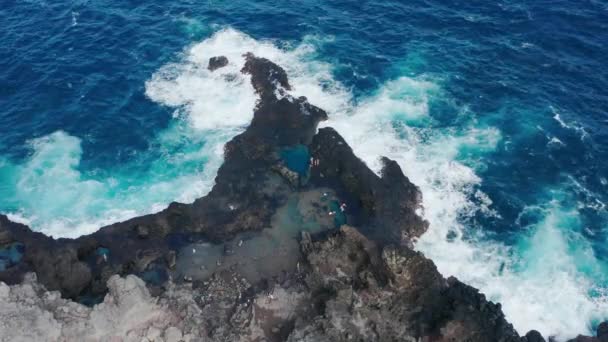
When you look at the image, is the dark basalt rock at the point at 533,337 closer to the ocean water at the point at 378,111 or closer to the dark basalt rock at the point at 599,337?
the dark basalt rock at the point at 599,337

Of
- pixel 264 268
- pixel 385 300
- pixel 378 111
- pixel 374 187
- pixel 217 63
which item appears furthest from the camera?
pixel 217 63

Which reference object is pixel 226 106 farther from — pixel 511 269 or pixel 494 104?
pixel 511 269

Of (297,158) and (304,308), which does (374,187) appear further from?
(304,308)

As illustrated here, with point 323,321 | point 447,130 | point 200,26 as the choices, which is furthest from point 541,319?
point 200,26

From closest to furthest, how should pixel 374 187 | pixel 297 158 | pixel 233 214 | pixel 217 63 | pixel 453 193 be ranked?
pixel 233 214, pixel 374 187, pixel 453 193, pixel 297 158, pixel 217 63

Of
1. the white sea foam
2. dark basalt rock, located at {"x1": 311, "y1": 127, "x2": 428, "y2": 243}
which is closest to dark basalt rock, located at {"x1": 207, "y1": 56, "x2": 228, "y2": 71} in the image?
the white sea foam

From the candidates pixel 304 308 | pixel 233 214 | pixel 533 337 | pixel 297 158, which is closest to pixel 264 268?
pixel 304 308

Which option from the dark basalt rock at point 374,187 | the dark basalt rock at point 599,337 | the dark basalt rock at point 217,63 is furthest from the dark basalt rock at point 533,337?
the dark basalt rock at point 217,63

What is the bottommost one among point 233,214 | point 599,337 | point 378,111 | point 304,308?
point 233,214
